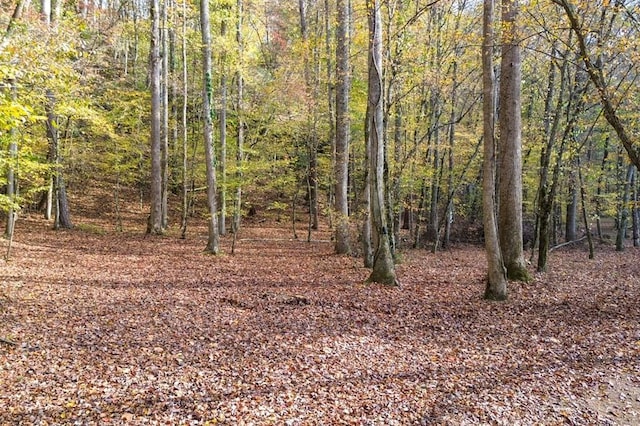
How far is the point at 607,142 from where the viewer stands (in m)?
20.5

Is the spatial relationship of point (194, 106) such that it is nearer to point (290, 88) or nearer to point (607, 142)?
point (290, 88)

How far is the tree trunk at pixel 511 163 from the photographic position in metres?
9.09

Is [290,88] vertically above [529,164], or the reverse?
[290,88]

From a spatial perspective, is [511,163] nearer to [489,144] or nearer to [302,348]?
[489,144]

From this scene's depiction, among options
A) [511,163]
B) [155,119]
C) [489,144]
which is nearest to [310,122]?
[155,119]

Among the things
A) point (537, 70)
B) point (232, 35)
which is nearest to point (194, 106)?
point (232, 35)

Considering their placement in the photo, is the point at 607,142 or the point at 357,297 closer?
the point at 357,297

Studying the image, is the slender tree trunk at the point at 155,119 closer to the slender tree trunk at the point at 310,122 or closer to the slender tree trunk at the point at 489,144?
the slender tree trunk at the point at 310,122

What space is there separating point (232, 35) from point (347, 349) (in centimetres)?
1498

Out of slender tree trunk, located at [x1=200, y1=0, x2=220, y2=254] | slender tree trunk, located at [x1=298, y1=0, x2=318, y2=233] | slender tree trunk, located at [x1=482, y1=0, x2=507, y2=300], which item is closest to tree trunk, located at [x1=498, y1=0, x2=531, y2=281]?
slender tree trunk, located at [x1=482, y1=0, x2=507, y2=300]

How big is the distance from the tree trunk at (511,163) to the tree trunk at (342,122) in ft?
14.4

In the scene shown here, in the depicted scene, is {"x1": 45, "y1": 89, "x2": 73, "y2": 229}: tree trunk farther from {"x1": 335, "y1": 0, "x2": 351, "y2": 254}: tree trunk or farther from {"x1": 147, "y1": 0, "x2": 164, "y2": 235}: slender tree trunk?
{"x1": 335, "y1": 0, "x2": 351, "y2": 254}: tree trunk

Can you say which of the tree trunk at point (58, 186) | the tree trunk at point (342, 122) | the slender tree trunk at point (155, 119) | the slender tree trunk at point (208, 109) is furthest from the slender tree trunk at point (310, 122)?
the tree trunk at point (58, 186)

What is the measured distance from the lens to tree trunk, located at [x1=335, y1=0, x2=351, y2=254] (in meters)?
12.4
